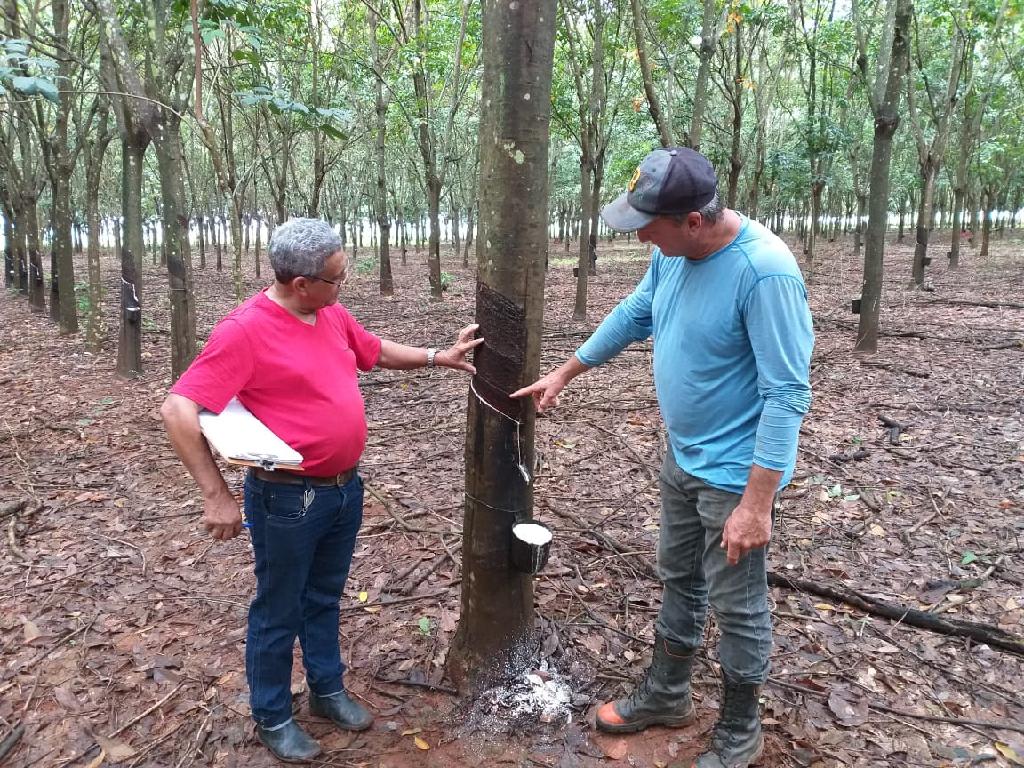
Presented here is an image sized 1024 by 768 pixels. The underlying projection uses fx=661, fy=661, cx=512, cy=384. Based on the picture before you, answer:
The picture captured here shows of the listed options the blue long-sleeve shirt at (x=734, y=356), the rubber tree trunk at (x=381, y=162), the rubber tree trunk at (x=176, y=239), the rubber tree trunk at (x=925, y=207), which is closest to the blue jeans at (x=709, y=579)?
the blue long-sleeve shirt at (x=734, y=356)

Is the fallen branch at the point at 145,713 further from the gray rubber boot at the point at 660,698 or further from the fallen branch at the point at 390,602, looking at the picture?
the gray rubber boot at the point at 660,698

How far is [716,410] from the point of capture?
87.9 inches

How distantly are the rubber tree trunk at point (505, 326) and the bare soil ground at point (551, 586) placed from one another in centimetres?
30

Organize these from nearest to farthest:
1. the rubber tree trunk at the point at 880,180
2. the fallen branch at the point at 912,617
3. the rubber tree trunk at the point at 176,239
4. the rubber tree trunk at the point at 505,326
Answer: the rubber tree trunk at the point at 505,326 < the fallen branch at the point at 912,617 < the rubber tree trunk at the point at 176,239 < the rubber tree trunk at the point at 880,180

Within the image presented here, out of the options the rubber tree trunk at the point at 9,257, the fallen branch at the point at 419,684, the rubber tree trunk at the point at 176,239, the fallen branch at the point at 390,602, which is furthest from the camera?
the rubber tree trunk at the point at 9,257

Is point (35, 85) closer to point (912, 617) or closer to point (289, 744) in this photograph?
point (289, 744)

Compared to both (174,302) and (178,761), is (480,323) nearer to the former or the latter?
(178,761)

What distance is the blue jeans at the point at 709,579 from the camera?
2254 mm

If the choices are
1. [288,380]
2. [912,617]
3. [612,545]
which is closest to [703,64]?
[612,545]

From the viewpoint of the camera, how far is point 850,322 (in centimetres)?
1076

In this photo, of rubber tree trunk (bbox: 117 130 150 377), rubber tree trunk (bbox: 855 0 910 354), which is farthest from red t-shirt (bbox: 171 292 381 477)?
rubber tree trunk (bbox: 855 0 910 354)

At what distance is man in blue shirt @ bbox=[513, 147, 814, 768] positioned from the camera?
2.03 meters

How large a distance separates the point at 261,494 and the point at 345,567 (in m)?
0.55

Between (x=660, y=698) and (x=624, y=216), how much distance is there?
187cm
